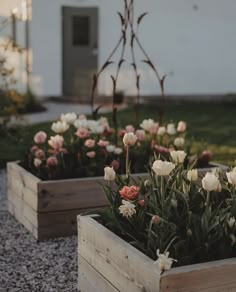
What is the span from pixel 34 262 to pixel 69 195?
0.60 m

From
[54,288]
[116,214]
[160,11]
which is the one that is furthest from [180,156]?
[160,11]

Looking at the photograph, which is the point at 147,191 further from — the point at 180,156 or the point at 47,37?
the point at 47,37

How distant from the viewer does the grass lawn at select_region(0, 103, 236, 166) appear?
733 cm

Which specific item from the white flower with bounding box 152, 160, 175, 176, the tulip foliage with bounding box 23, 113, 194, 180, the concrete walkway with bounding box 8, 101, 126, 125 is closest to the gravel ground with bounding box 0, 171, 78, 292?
the tulip foliage with bounding box 23, 113, 194, 180

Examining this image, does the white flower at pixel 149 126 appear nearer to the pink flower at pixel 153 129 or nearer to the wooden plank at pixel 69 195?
the pink flower at pixel 153 129

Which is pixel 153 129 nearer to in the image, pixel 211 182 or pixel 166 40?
pixel 211 182

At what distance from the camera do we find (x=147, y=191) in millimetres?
3227

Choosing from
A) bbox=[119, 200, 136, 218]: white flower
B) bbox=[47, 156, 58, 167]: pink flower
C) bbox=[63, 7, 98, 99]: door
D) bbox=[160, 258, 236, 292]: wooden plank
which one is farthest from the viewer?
bbox=[63, 7, 98, 99]: door

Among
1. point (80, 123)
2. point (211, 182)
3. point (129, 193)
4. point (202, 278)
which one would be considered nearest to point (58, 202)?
point (80, 123)

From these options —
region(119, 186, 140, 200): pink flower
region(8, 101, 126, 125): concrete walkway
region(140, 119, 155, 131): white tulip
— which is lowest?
region(8, 101, 126, 125): concrete walkway

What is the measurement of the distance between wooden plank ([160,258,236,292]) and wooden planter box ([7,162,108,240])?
71.6 inches

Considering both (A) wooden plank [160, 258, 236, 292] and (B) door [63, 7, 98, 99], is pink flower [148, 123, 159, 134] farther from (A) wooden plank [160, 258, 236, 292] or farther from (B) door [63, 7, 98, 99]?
(B) door [63, 7, 98, 99]

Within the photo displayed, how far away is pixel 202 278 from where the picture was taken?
250 cm

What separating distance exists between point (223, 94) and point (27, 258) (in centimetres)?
1054
